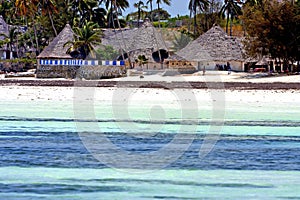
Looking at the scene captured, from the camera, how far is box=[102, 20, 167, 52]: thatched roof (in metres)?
60.4

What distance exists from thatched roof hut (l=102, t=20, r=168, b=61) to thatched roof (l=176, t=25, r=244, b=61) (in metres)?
4.07

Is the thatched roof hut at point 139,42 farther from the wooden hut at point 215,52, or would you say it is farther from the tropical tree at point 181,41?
the wooden hut at point 215,52

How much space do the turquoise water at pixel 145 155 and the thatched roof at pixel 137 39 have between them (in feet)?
123

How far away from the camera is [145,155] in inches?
536

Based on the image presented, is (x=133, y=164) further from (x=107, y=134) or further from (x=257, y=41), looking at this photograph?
(x=257, y=41)

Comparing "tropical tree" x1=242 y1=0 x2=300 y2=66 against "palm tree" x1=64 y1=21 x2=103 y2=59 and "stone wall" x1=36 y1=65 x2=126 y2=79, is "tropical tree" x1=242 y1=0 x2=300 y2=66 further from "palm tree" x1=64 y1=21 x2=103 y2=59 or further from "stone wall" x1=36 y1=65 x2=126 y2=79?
"palm tree" x1=64 y1=21 x2=103 y2=59

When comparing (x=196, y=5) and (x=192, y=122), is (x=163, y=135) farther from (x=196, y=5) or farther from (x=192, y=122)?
(x=196, y=5)

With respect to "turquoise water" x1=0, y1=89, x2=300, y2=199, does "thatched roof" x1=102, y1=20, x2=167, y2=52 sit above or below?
above

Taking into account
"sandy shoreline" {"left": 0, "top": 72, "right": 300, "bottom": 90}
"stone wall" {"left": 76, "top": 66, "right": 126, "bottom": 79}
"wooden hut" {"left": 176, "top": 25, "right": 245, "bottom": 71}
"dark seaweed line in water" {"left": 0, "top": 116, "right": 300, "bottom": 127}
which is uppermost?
"wooden hut" {"left": 176, "top": 25, "right": 245, "bottom": 71}

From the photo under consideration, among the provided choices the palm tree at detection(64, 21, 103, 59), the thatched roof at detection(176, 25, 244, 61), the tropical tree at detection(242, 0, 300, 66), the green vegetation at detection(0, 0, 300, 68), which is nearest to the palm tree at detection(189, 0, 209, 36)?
the green vegetation at detection(0, 0, 300, 68)

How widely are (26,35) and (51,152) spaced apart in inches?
2282

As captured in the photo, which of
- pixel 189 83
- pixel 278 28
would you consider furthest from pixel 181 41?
pixel 189 83

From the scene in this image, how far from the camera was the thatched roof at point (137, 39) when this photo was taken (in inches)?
2379

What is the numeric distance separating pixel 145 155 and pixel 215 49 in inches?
1676
